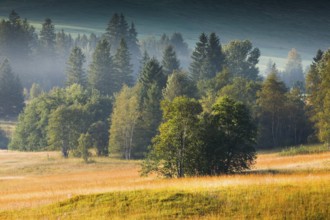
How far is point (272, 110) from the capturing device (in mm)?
102938

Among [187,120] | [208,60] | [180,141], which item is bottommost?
[180,141]

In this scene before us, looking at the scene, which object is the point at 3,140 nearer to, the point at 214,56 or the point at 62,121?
the point at 62,121

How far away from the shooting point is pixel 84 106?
118m

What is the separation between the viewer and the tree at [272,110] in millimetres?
102938

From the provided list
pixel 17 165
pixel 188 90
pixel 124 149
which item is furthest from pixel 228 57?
pixel 17 165

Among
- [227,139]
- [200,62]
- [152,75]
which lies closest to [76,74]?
[200,62]

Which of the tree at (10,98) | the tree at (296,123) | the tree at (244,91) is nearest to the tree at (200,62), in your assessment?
the tree at (244,91)

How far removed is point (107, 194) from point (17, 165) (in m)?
66.8

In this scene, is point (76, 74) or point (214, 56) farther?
point (76, 74)

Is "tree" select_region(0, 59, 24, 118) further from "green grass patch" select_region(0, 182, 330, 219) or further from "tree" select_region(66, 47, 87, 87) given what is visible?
"green grass patch" select_region(0, 182, 330, 219)

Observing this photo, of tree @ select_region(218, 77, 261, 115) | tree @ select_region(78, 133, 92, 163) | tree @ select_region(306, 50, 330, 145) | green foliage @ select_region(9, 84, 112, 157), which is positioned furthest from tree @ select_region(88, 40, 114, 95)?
tree @ select_region(306, 50, 330, 145)

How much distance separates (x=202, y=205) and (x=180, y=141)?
2370 centimetres

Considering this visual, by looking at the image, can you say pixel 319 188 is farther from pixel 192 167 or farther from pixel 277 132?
pixel 277 132

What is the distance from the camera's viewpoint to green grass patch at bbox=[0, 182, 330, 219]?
73.8 feet
